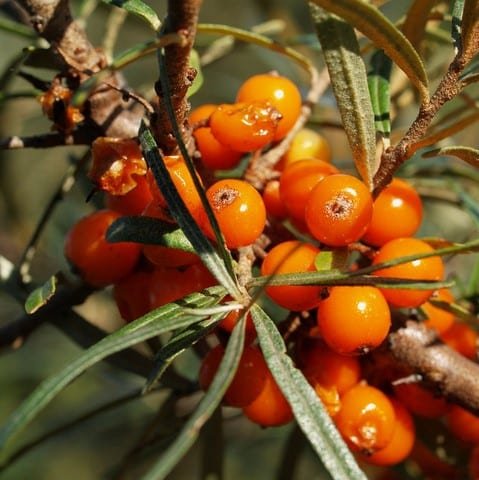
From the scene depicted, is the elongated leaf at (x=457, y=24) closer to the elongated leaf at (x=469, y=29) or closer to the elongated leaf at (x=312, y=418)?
the elongated leaf at (x=469, y=29)

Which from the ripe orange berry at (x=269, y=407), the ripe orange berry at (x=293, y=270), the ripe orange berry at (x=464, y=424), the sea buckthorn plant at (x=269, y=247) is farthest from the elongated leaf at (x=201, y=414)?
the ripe orange berry at (x=464, y=424)

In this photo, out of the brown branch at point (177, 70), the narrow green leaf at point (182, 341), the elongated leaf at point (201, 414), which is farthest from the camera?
the narrow green leaf at point (182, 341)

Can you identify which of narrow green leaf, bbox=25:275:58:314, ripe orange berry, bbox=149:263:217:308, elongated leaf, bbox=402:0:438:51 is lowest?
narrow green leaf, bbox=25:275:58:314

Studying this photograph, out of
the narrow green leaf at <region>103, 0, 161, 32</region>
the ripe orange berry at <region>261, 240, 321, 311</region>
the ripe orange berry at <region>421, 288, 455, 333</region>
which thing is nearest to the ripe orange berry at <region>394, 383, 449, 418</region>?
the ripe orange berry at <region>421, 288, 455, 333</region>

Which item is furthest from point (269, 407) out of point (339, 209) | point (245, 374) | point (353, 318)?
point (339, 209)

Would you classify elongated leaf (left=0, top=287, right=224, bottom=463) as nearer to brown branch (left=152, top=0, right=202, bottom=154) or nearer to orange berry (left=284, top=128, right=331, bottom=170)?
brown branch (left=152, top=0, right=202, bottom=154)

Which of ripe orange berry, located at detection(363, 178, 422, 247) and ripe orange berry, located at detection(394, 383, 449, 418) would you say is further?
ripe orange berry, located at detection(394, 383, 449, 418)
